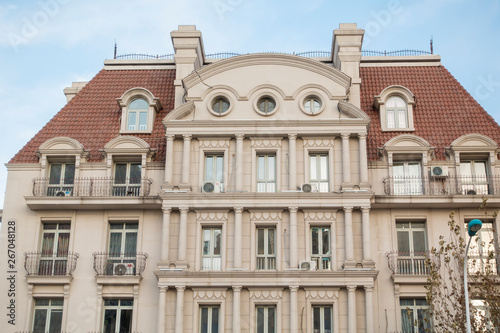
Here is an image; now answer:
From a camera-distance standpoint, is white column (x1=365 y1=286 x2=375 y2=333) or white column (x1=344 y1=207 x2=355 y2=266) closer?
white column (x1=365 y1=286 x2=375 y2=333)

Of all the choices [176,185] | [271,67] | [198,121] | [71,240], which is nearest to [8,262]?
[71,240]

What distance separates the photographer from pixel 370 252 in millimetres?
31141

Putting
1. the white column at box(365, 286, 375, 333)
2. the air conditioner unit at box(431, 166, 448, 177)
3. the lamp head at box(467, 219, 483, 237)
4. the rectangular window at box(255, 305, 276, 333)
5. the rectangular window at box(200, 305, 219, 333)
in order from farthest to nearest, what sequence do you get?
the air conditioner unit at box(431, 166, 448, 177) → the rectangular window at box(200, 305, 219, 333) → the rectangular window at box(255, 305, 276, 333) → the white column at box(365, 286, 375, 333) → the lamp head at box(467, 219, 483, 237)

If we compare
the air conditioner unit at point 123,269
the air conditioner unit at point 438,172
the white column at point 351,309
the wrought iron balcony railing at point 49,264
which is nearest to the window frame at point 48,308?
the wrought iron balcony railing at point 49,264

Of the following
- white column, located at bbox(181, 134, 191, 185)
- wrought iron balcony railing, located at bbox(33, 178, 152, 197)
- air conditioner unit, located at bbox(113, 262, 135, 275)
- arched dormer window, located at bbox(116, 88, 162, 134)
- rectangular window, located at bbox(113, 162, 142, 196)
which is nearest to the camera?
air conditioner unit, located at bbox(113, 262, 135, 275)

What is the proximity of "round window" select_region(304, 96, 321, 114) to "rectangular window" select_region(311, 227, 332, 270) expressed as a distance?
5.38 m

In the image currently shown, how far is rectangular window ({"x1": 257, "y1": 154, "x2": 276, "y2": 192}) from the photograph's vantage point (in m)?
32.3

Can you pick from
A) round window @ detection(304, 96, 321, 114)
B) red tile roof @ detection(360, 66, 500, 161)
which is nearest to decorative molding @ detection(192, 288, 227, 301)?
round window @ detection(304, 96, 321, 114)

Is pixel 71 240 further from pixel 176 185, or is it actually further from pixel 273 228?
pixel 273 228

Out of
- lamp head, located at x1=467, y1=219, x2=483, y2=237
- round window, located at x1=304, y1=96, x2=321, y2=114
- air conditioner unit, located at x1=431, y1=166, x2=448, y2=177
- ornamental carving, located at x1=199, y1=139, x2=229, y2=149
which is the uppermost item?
round window, located at x1=304, y1=96, x2=321, y2=114

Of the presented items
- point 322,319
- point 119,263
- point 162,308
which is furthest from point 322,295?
point 119,263

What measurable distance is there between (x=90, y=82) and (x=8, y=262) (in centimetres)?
1038

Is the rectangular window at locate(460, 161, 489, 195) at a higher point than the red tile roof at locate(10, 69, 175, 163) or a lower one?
lower

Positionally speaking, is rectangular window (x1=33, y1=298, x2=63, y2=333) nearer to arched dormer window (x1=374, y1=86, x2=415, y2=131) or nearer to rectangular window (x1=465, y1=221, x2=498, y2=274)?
arched dormer window (x1=374, y1=86, x2=415, y2=131)
